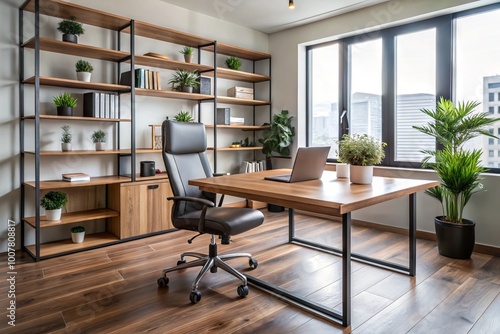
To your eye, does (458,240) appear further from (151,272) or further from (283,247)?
(151,272)

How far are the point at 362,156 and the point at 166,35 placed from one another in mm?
2726

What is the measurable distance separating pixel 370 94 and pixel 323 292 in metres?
2.80

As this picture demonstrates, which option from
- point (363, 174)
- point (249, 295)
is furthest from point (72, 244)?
point (363, 174)

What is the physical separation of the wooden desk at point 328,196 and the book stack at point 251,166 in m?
2.15

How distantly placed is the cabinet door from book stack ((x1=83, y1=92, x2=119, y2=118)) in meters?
0.74

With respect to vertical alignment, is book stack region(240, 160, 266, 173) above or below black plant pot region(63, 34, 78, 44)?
below

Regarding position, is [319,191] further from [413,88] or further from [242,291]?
[413,88]

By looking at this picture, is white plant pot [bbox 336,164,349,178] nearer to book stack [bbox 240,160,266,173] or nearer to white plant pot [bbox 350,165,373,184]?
white plant pot [bbox 350,165,373,184]

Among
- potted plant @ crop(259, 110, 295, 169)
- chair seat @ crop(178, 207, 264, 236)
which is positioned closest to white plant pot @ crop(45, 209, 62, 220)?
chair seat @ crop(178, 207, 264, 236)

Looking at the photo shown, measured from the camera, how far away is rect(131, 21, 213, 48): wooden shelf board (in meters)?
3.67

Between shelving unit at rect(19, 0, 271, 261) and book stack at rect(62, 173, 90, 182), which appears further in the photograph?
book stack at rect(62, 173, 90, 182)

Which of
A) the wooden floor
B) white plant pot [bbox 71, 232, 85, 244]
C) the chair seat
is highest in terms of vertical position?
the chair seat

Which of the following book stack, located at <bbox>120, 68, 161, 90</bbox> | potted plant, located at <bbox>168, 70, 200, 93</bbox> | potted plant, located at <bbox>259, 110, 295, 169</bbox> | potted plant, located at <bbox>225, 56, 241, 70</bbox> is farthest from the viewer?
potted plant, located at <bbox>259, 110, 295, 169</bbox>

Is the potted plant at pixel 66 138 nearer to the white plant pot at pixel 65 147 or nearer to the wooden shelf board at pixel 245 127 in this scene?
the white plant pot at pixel 65 147
